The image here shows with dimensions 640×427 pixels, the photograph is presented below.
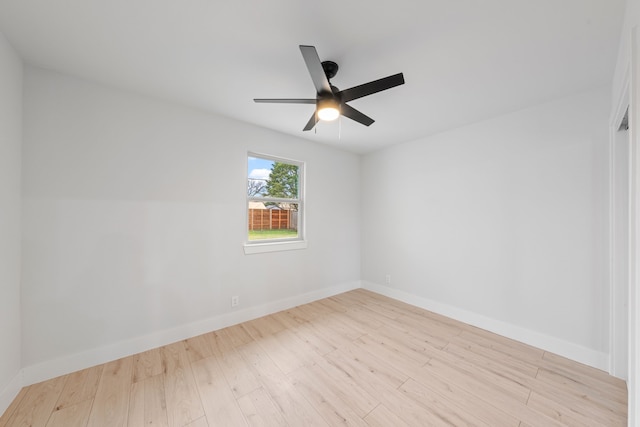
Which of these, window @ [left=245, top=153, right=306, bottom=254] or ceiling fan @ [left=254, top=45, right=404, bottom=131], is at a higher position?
ceiling fan @ [left=254, top=45, right=404, bottom=131]

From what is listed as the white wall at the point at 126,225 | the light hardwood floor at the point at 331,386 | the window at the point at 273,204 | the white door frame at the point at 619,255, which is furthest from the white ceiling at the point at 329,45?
the light hardwood floor at the point at 331,386

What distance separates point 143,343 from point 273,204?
2.05 m

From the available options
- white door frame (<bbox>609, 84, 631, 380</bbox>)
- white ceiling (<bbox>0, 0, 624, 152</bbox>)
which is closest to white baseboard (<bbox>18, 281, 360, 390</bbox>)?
white ceiling (<bbox>0, 0, 624, 152</bbox>)

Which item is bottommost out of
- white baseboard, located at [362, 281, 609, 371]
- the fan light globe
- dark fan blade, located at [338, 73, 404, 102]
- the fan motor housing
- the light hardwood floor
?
the light hardwood floor

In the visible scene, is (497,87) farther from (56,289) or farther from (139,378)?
(56,289)

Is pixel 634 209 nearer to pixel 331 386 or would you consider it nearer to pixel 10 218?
pixel 331 386

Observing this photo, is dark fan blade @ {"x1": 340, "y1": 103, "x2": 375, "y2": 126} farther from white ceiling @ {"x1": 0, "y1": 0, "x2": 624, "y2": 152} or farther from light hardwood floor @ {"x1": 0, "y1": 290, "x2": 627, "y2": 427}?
light hardwood floor @ {"x1": 0, "y1": 290, "x2": 627, "y2": 427}

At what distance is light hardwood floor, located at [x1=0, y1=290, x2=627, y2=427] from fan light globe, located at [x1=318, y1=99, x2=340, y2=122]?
213cm

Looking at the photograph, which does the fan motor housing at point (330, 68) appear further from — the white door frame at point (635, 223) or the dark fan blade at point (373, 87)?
the white door frame at point (635, 223)

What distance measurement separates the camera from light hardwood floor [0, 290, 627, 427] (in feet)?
5.02

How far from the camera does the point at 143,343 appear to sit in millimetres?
2240

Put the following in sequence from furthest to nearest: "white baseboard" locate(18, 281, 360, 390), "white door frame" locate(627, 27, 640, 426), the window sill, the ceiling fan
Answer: the window sill → "white baseboard" locate(18, 281, 360, 390) → the ceiling fan → "white door frame" locate(627, 27, 640, 426)

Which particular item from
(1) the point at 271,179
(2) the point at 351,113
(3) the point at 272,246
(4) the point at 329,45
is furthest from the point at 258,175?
(4) the point at 329,45

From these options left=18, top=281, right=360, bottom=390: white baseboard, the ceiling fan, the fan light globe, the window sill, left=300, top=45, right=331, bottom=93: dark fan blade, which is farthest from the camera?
the window sill
